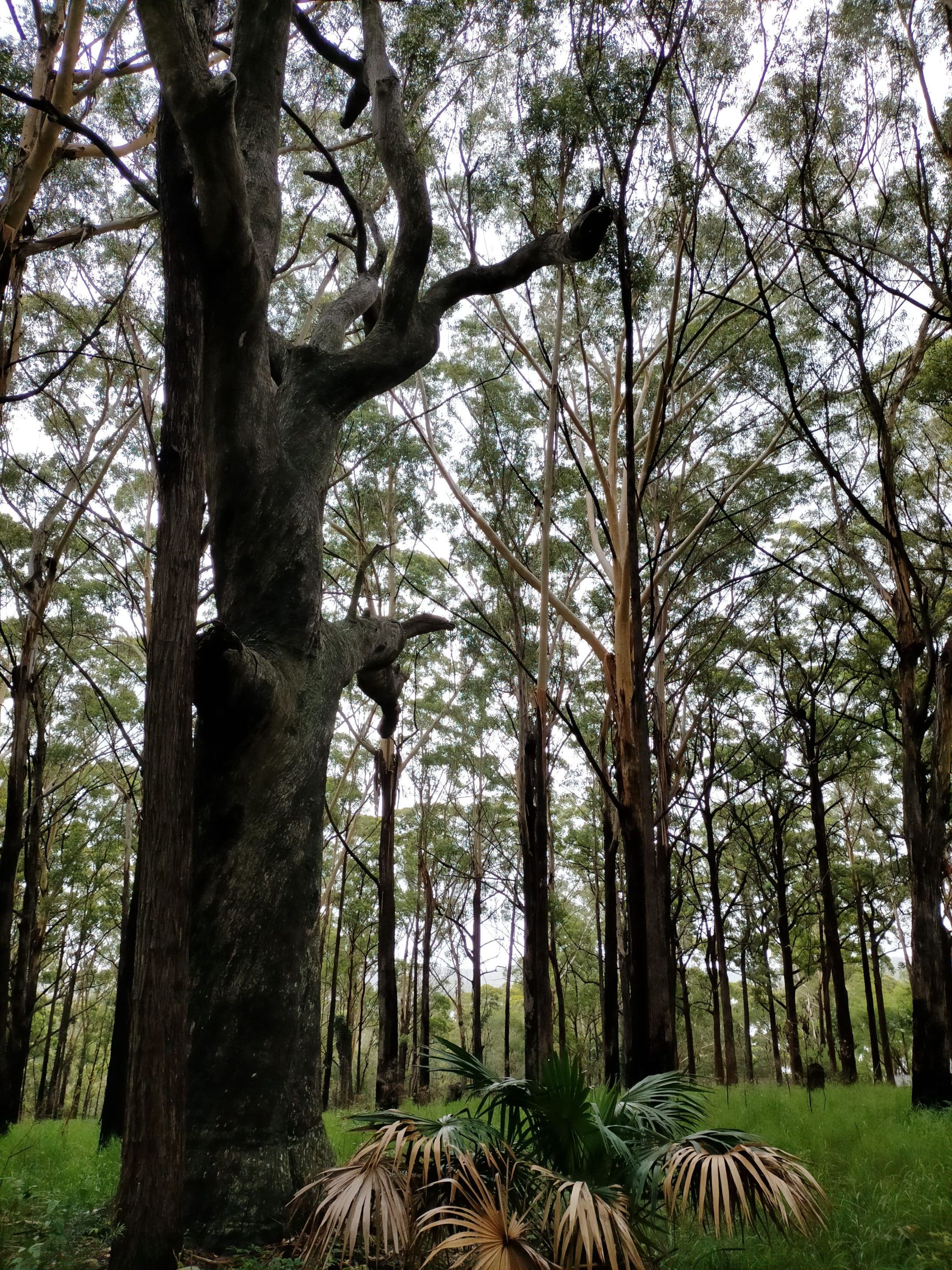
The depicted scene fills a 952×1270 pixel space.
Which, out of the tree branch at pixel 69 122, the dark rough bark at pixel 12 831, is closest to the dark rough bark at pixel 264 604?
the tree branch at pixel 69 122

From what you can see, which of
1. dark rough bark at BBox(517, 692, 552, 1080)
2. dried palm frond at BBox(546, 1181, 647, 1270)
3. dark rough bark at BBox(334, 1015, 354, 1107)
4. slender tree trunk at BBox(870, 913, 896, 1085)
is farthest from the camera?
dark rough bark at BBox(334, 1015, 354, 1107)

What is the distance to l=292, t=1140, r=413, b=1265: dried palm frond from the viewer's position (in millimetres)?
2957

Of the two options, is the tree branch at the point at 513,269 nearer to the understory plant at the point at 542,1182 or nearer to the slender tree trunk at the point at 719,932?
the understory plant at the point at 542,1182

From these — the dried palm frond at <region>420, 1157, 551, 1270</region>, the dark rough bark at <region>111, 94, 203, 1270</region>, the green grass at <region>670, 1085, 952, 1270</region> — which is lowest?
the green grass at <region>670, 1085, 952, 1270</region>

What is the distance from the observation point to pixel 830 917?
1404 cm

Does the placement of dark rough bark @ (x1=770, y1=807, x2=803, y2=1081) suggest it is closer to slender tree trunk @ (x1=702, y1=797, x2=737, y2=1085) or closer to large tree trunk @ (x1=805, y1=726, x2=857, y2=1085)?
slender tree trunk @ (x1=702, y1=797, x2=737, y2=1085)

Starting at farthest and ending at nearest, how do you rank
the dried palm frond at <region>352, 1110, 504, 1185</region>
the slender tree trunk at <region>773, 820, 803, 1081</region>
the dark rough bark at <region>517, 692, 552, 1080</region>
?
the slender tree trunk at <region>773, 820, 803, 1081</region>, the dark rough bark at <region>517, 692, 552, 1080</region>, the dried palm frond at <region>352, 1110, 504, 1185</region>

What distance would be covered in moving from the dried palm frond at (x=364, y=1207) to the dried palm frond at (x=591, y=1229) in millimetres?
565

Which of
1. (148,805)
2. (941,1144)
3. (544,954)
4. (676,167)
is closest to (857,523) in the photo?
(676,167)

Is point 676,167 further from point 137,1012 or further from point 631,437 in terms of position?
point 137,1012

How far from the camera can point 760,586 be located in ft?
49.1

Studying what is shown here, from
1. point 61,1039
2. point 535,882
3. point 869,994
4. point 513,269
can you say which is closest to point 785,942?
point 869,994

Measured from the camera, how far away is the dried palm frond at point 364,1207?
9.70 feet

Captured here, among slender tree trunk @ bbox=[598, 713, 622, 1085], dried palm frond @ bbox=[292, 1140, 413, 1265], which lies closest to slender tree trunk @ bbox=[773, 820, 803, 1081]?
slender tree trunk @ bbox=[598, 713, 622, 1085]
